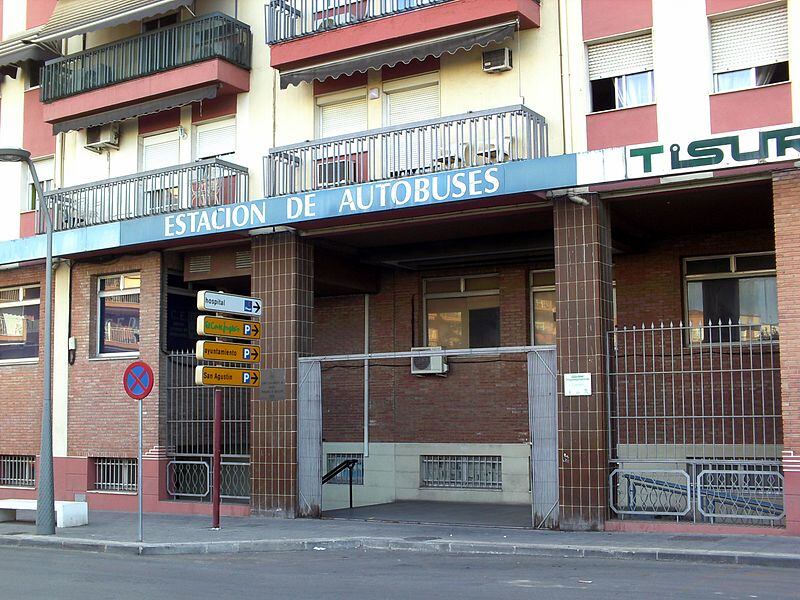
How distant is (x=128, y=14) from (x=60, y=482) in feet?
31.8

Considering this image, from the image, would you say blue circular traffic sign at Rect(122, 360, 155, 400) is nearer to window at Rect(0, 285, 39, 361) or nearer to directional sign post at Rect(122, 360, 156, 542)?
directional sign post at Rect(122, 360, 156, 542)

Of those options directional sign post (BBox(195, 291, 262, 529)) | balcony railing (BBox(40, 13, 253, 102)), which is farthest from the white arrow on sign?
balcony railing (BBox(40, 13, 253, 102))

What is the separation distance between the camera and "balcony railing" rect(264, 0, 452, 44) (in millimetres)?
17188

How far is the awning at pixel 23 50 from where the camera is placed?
847 inches

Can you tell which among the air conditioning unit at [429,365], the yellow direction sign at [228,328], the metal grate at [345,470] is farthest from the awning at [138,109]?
the metal grate at [345,470]

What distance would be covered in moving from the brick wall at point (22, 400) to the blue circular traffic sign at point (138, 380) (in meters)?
7.35

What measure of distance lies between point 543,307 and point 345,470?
566cm

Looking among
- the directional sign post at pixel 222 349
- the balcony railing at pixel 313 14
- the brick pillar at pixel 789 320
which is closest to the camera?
the brick pillar at pixel 789 320

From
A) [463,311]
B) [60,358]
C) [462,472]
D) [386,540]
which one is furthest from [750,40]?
[60,358]

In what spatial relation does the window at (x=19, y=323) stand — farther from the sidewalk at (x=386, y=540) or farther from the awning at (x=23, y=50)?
the sidewalk at (x=386, y=540)

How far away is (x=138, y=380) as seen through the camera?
15.2m

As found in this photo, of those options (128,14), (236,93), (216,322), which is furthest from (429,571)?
(128,14)

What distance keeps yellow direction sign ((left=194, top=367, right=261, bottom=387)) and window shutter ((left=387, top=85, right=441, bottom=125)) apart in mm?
5171

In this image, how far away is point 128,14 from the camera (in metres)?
19.2
